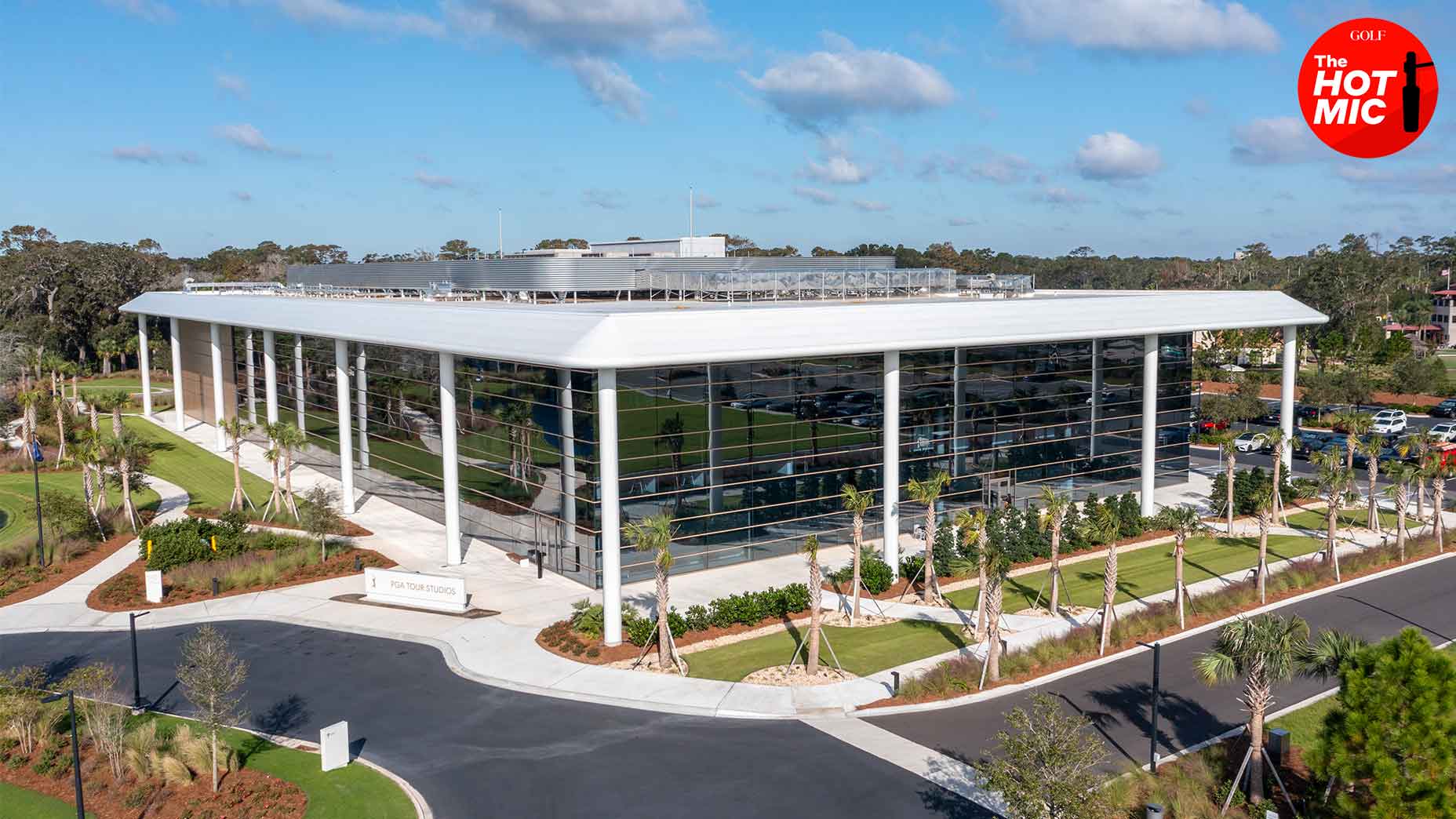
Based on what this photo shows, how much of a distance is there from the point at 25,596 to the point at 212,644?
1724 centimetres

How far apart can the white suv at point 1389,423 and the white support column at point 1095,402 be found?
89.0ft

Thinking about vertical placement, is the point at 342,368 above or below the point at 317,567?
above

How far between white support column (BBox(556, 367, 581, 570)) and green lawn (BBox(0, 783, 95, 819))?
1670 centimetres

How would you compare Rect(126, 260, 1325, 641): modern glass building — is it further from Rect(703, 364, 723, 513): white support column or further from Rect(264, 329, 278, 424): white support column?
Rect(264, 329, 278, 424): white support column

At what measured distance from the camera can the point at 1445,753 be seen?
55.3ft

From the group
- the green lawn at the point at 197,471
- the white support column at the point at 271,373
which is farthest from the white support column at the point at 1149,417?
the white support column at the point at 271,373

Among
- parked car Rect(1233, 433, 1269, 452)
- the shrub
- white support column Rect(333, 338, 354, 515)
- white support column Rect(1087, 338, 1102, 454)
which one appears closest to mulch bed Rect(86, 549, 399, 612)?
white support column Rect(333, 338, 354, 515)

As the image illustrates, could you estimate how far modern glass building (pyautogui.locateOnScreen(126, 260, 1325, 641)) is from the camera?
32.5 m

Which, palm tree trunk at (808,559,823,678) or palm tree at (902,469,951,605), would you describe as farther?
palm tree at (902,469,951,605)

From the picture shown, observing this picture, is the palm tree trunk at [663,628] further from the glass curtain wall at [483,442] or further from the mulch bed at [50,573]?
the mulch bed at [50,573]

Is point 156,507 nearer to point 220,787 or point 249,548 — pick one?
point 249,548

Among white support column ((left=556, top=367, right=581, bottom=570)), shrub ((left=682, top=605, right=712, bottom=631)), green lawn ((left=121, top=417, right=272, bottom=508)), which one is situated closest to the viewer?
shrub ((left=682, top=605, right=712, bottom=631))

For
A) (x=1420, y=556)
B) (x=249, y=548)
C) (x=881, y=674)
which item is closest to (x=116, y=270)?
(x=249, y=548)

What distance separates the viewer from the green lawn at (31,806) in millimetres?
20594
